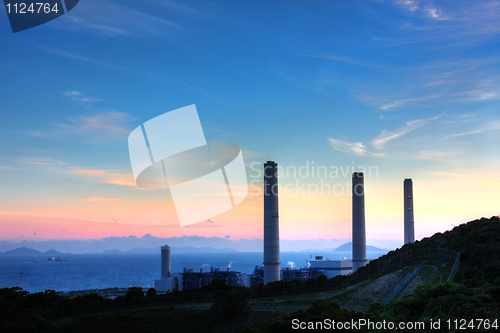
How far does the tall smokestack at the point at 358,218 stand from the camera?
85562 millimetres

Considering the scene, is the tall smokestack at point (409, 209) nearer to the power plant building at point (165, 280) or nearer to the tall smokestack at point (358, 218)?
the tall smokestack at point (358, 218)

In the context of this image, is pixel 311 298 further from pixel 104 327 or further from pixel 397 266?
pixel 104 327

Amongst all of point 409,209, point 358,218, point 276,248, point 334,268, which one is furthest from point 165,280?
point 409,209

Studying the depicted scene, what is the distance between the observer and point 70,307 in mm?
54844

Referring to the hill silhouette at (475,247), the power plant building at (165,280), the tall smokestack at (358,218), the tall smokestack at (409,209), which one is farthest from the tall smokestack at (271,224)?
the tall smokestack at (409,209)

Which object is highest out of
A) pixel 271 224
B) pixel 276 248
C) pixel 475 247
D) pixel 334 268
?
pixel 271 224

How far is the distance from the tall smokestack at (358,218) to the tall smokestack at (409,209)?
14.9 m

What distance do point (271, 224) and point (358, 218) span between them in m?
18.3

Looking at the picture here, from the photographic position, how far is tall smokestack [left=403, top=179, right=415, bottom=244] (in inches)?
3743

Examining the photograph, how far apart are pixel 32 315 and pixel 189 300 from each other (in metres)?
20.2

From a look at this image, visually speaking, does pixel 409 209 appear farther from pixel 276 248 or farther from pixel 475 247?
pixel 475 247

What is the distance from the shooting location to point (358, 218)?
8600cm

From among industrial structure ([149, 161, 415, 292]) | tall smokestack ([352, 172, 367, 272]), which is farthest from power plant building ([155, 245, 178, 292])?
tall smokestack ([352, 172, 367, 272])

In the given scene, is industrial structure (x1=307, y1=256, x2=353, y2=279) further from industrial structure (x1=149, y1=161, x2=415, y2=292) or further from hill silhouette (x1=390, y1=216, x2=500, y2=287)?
hill silhouette (x1=390, y1=216, x2=500, y2=287)
